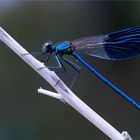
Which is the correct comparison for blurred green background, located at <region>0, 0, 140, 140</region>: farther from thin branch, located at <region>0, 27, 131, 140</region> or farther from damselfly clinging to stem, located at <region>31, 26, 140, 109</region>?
thin branch, located at <region>0, 27, 131, 140</region>

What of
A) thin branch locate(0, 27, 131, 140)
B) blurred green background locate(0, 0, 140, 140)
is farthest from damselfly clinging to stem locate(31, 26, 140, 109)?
blurred green background locate(0, 0, 140, 140)

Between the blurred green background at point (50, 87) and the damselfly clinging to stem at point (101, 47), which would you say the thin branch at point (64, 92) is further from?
the blurred green background at point (50, 87)

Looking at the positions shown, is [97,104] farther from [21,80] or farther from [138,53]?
[138,53]

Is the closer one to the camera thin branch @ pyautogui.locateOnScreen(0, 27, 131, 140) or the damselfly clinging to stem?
thin branch @ pyautogui.locateOnScreen(0, 27, 131, 140)

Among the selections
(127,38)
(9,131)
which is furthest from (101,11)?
(127,38)

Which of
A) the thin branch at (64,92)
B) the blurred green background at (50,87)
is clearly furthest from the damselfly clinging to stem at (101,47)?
the blurred green background at (50,87)

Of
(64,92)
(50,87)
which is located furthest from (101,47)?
(50,87)

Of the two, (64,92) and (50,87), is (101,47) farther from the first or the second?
(50,87)
